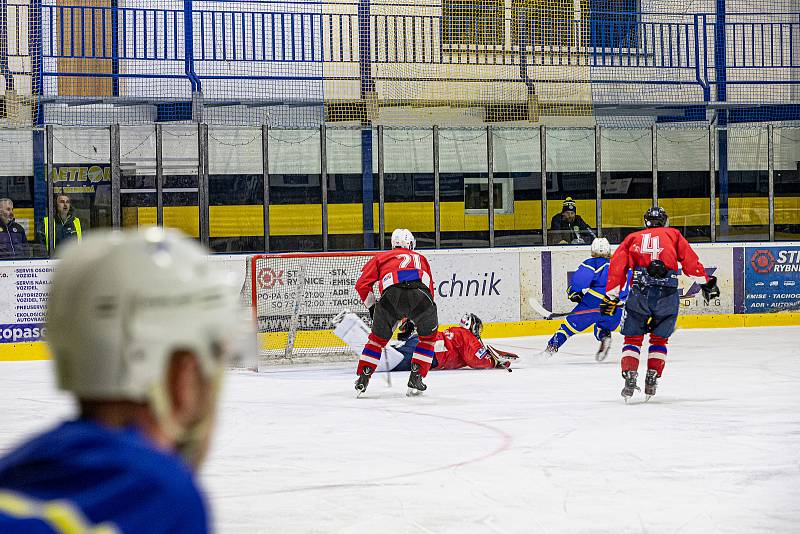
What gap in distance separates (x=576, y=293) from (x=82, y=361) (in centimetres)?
1024

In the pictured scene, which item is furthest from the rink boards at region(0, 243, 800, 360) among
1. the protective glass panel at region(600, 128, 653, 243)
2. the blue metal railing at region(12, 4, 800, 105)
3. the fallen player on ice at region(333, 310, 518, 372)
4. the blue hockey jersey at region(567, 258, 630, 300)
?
the blue hockey jersey at region(567, 258, 630, 300)

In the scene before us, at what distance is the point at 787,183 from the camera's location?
48.5 feet

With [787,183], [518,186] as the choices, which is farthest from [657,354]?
[787,183]

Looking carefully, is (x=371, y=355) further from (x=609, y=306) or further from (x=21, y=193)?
(x=21, y=193)

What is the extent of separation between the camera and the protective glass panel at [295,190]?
13352 millimetres

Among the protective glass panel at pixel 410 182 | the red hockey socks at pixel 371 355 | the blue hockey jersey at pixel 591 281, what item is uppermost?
the protective glass panel at pixel 410 182

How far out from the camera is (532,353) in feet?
38.8

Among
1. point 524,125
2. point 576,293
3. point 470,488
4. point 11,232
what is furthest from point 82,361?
point 524,125

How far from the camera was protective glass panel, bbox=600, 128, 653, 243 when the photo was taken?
14453 mm

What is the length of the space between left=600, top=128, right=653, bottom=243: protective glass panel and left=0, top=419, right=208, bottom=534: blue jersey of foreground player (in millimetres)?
13800

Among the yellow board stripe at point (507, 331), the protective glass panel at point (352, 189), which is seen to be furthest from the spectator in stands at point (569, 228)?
the protective glass panel at point (352, 189)

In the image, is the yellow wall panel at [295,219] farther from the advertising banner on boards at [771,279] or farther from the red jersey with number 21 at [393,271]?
the advertising banner on boards at [771,279]

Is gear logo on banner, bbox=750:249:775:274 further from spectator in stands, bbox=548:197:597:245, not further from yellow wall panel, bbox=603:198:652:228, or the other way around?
spectator in stands, bbox=548:197:597:245

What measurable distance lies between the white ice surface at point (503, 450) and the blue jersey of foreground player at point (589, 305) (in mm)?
568
